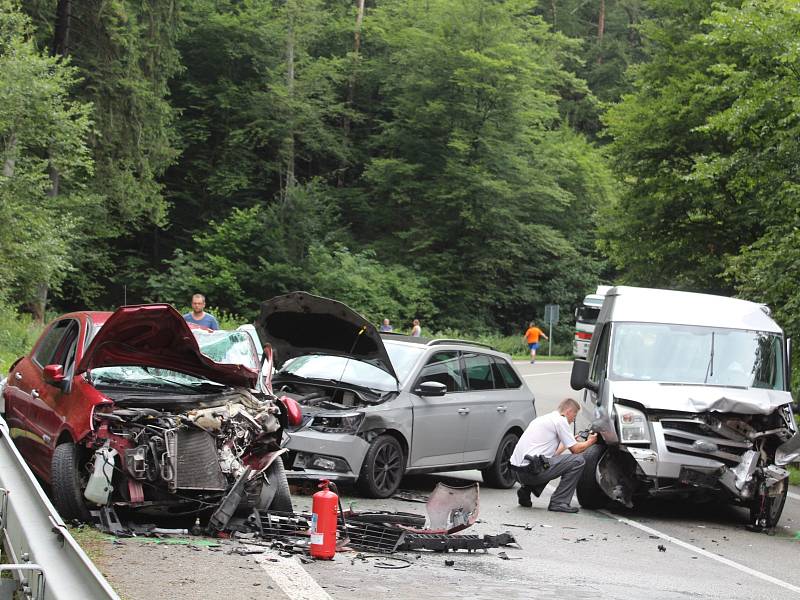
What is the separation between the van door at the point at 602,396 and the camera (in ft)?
40.3

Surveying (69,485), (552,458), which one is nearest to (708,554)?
(552,458)

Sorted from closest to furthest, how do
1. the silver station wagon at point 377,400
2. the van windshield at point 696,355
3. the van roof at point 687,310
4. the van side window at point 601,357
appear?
the silver station wagon at point 377,400 → the van windshield at point 696,355 → the van side window at point 601,357 → the van roof at point 687,310

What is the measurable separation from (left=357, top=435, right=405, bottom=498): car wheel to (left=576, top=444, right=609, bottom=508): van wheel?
7.00 feet

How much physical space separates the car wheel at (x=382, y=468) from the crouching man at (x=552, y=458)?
1438 mm

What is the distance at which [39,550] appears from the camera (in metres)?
4.89

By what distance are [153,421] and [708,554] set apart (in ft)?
17.8

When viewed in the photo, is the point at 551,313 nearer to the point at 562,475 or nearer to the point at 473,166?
the point at 473,166

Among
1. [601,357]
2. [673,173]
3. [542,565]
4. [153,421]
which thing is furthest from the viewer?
[673,173]

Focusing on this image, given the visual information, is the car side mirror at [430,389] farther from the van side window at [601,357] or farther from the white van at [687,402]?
the van side window at [601,357]

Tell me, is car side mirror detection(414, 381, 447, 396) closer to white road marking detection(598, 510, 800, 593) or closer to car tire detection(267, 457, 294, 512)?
white road marking detection(598, 510, 800, 593)

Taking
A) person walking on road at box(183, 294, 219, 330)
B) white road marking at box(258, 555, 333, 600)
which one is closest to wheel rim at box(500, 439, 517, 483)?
person walking on road at box(183, 294, 219, 330)

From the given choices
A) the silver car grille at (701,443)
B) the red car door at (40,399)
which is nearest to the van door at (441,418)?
the silver car grille at (701,443)

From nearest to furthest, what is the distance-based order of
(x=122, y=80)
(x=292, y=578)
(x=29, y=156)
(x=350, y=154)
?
(x=292, y=578)
(x=29, y=156)
(x=122, y=80)
(x=350, y=154)

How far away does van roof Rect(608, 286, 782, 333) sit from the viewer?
1361 cm
